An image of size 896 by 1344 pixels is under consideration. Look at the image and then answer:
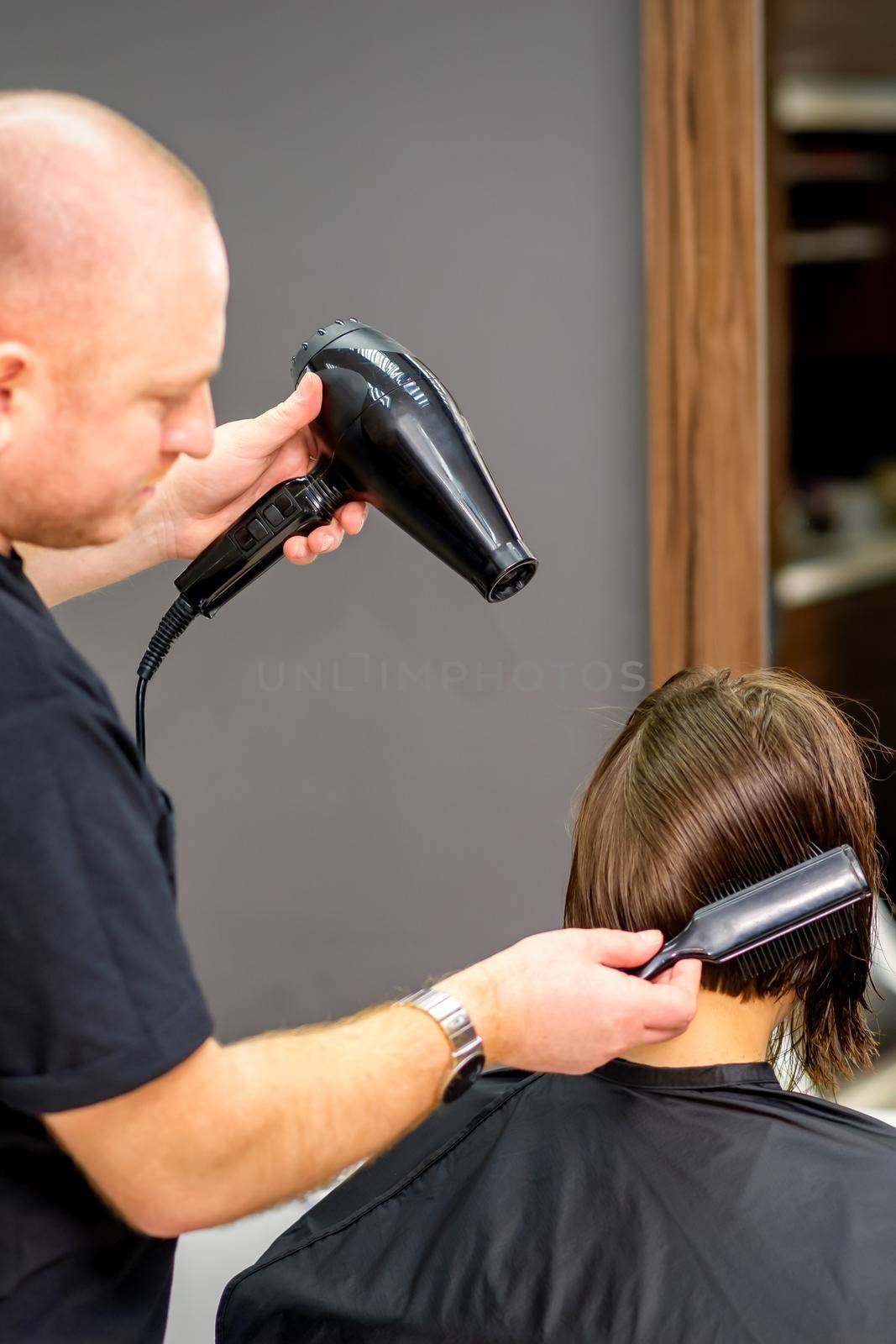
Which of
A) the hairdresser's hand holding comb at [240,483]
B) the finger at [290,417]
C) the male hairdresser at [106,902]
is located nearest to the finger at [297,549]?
the hairdresser's hand holding comb at [240,483]

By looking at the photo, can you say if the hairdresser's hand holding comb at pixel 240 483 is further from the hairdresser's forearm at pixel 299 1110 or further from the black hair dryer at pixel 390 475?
the hairdresser's forearm at pixel 299 1110

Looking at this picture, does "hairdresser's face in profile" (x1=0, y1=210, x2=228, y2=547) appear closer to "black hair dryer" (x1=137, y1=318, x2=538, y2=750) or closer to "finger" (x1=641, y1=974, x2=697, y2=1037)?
"black hair dryer" (x1=137, y1=318, x2=538, y2=750)

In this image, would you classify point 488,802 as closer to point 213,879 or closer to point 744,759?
point 213,879

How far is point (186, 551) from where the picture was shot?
1564mm

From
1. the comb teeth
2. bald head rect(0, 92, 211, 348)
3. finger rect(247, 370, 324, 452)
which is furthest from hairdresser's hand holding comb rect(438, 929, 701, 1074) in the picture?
finger rect(247, 370, 324, 452)

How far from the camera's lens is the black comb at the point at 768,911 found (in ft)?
3.74

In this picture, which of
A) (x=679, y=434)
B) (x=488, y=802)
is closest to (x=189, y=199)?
(x=679, y=434)

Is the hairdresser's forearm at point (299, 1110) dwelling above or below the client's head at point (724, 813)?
below

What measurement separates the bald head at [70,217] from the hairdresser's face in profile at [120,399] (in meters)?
0.01

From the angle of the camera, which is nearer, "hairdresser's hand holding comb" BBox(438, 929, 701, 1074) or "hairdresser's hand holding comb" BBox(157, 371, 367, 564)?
"hairdresser's hand holding comb" BBox(438, 929, 701, 1074)

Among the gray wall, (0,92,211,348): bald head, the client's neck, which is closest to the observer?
(0,92,211,348): bald head

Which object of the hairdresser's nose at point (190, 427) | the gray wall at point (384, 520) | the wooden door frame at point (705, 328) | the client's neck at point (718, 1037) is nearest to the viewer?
the hairdresser's nose at point (190, 427)

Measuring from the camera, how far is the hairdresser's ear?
82 cm

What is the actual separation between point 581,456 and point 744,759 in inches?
56.1
